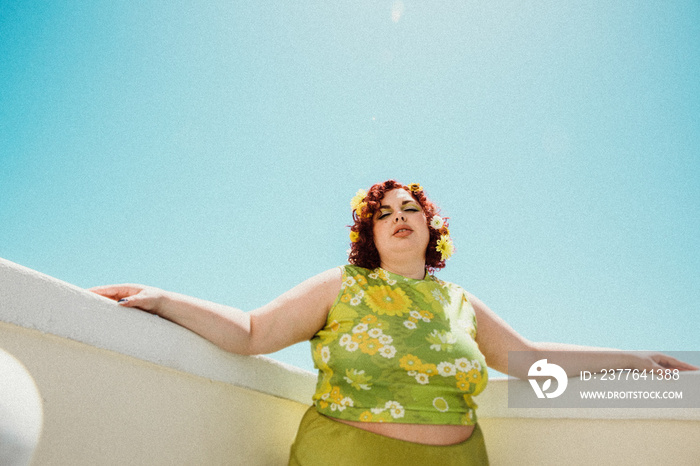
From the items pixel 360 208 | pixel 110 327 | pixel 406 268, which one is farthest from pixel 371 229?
pixel 110 327

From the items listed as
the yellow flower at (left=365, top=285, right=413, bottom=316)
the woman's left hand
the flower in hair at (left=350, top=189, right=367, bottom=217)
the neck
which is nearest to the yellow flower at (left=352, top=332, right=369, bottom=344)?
the yellow flower at (left=365, top=285, right=413, bottom=316)

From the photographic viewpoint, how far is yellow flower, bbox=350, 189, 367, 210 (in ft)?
6.98

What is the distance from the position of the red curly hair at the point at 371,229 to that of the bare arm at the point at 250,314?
37 centimetres

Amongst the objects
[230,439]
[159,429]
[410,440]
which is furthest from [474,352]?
[159,429]

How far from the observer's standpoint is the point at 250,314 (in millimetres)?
1388

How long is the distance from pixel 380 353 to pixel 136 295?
71 cm

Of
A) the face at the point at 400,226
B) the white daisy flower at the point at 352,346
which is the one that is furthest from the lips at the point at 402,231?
the white daisy flower at the point at 352,346

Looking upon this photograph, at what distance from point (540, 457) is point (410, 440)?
0.65m

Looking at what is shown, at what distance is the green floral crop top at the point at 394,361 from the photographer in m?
1.36

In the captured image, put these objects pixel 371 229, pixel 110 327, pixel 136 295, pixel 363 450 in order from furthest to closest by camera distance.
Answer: pixel 371 229 → pixel 363 450 → pixel 136 295 → pixel 110 327

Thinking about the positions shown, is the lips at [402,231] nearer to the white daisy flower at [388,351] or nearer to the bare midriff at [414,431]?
the white daisy flower at [388,351]

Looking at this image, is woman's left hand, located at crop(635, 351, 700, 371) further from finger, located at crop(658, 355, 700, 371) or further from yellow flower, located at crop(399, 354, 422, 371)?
yellow flower, located at crop(399, 354, 422, 371)

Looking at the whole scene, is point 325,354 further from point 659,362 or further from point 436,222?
point 659,362

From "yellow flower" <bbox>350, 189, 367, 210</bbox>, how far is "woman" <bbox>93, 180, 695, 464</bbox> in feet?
1.58
